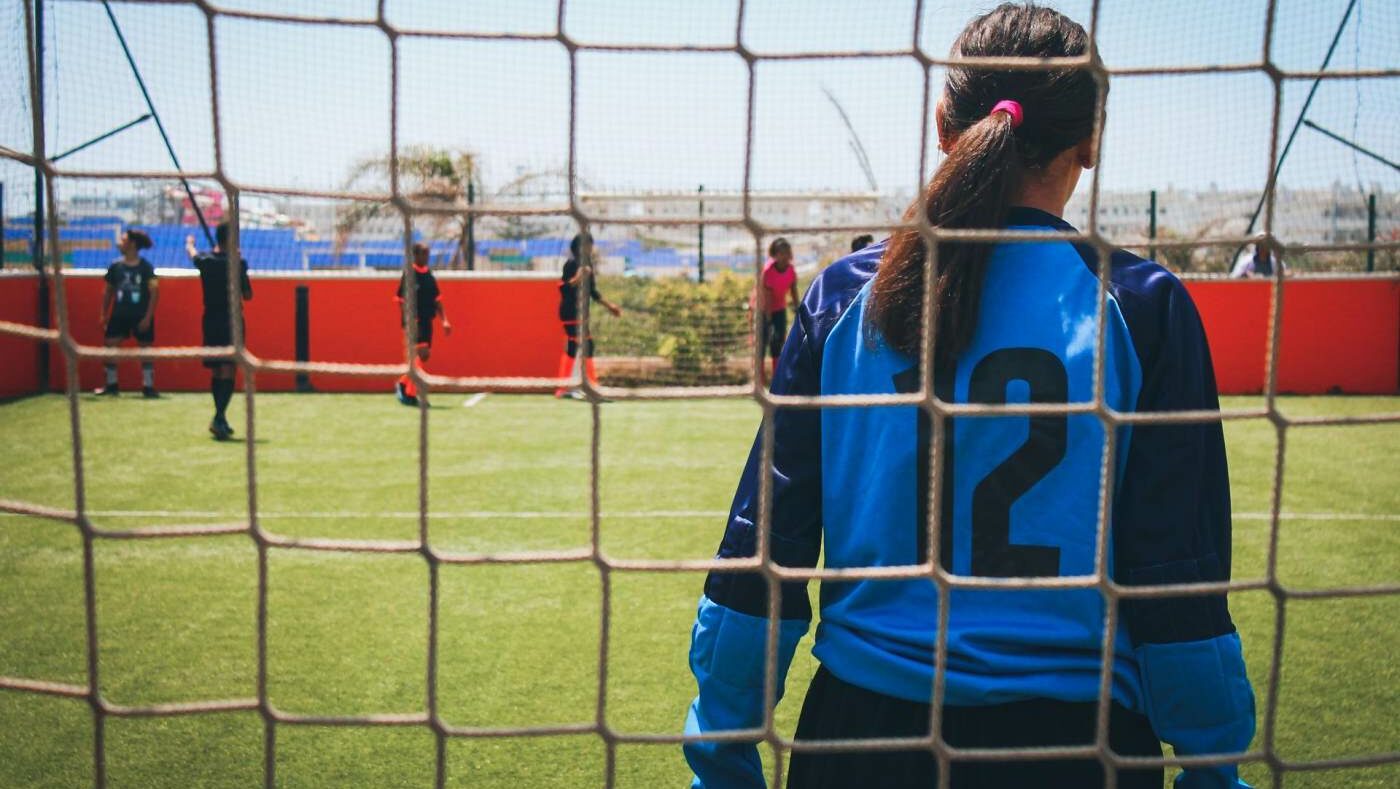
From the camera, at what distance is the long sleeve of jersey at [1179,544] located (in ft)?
4.03

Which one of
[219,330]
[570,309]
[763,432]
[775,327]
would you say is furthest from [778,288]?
[763,432]

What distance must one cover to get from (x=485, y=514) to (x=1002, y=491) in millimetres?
4416

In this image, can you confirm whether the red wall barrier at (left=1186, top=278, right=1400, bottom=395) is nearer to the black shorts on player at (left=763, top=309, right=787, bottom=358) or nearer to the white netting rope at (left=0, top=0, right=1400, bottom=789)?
the black shorts on player at (left=763, top=309, right=787, bottom=358)

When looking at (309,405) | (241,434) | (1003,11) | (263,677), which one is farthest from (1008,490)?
(309,405)

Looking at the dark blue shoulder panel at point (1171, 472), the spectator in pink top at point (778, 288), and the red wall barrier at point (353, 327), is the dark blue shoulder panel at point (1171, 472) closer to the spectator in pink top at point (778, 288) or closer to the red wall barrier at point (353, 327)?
the spectator in pink top at point (778, 288)

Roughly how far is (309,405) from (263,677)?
827 cm

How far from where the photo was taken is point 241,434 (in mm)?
7980

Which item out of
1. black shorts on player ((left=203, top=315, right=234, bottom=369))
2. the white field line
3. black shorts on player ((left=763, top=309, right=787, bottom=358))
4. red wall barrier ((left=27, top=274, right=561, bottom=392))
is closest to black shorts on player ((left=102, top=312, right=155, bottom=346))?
red wall barrier ((left=27, top=274, right=561, bottom=392))

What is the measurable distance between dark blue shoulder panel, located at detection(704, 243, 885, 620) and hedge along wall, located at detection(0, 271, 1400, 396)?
9.37m

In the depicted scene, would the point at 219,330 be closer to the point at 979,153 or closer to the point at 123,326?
the point at 123,326

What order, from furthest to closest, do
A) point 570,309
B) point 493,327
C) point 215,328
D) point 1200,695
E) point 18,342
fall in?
point 493,327, point 570,309, point 18,342, point 215,328, point 1200,695

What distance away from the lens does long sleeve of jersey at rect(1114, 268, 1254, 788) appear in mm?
1229

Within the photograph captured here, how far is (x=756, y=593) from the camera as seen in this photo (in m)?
1.38

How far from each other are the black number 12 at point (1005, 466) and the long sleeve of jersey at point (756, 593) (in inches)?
5.7
